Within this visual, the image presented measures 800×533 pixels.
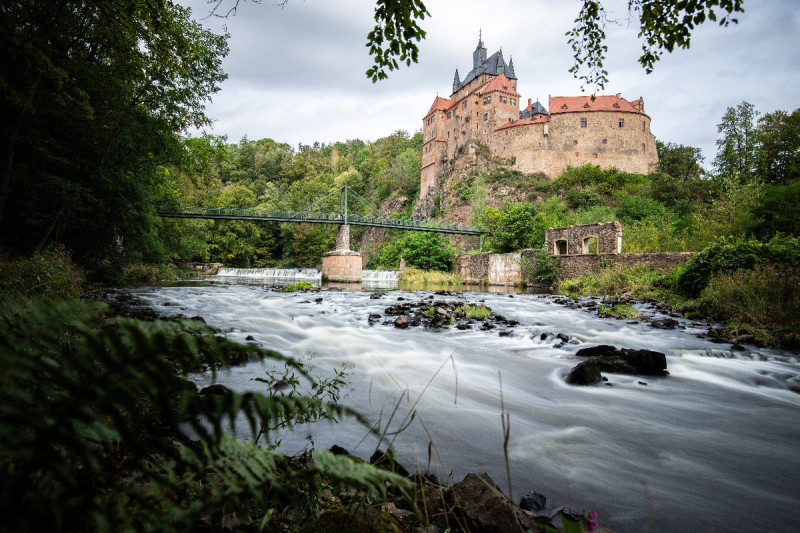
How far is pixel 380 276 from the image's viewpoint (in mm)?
42562

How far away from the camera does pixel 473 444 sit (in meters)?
2.78

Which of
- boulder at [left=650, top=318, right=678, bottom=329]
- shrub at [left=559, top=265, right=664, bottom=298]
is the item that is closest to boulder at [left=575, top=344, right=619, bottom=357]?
boulder at [left=650, top=318, right=678, bottom=329]

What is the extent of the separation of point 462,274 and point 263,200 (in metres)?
45.9

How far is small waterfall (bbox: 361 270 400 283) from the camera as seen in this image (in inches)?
1591

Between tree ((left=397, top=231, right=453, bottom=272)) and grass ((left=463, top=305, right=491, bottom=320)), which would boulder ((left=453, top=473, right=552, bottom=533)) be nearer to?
grass ((left=463, top=305, right=491, bottom=320))

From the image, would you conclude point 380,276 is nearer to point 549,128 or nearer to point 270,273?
point 270,273

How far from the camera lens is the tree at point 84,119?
677cm

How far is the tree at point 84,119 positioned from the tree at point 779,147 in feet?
121

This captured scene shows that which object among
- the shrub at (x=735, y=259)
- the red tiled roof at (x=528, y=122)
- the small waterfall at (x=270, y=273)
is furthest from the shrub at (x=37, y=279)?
the red tiled roof at (x=528, y=122)

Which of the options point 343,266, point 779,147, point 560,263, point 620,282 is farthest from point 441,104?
point 620,282

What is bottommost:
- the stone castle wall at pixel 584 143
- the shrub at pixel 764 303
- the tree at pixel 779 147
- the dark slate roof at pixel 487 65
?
the shrub at pixel 764 303

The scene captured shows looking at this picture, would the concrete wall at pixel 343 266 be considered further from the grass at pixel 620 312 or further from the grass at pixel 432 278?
the grass at pixel 620 312

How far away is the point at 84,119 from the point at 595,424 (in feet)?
39.9

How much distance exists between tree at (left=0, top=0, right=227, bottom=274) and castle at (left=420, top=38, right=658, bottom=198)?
52.7m
